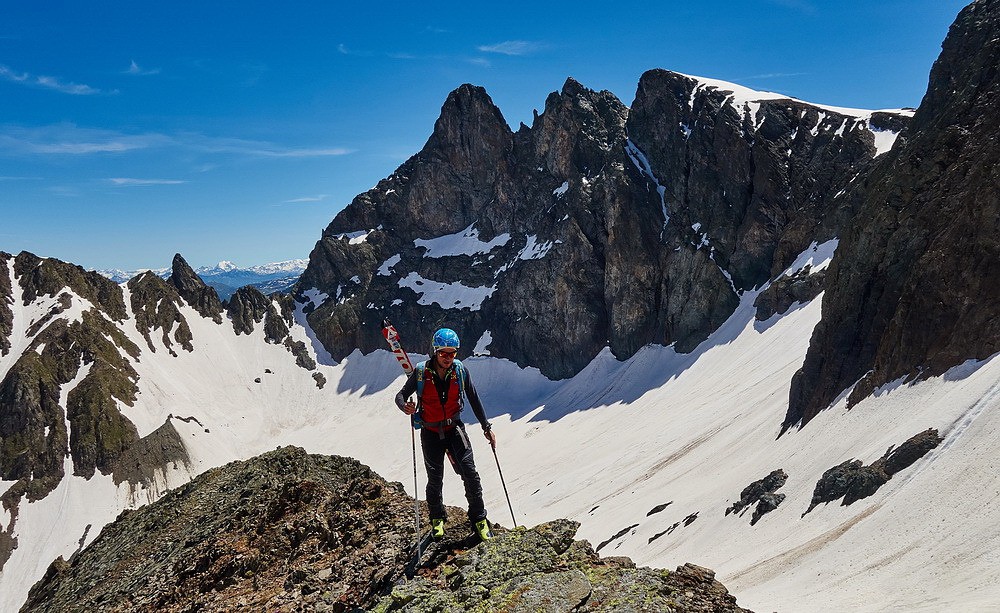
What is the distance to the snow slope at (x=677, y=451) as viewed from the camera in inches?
933

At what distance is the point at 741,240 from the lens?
113312mm

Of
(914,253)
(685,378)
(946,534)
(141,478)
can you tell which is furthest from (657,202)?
(141,478)

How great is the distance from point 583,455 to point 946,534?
230 ft

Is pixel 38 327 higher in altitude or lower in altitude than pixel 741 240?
higher

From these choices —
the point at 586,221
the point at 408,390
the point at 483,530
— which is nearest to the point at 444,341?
the point at 408,390

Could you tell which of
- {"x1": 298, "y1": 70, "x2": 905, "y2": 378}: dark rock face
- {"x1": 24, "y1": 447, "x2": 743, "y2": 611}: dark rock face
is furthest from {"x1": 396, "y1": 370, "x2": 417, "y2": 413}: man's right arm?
{"x1": 298, "y1": 70, "x2": 905, "y2": 378}: dark rock face

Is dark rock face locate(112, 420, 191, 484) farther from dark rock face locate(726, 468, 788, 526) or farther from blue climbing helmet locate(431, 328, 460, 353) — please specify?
blue climbing helmet locate(431, 328, 460, 353)

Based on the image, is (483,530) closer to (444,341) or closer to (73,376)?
(444,341)

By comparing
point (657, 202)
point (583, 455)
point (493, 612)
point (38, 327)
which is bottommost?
point (583, 455)

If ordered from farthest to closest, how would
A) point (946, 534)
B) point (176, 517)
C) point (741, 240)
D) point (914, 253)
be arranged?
1. point (741, 240)
2. point (914, 253)
3. point (946, 534)
4. point (176, 517)

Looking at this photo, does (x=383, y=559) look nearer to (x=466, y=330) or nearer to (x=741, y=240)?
(x=741, y=240)

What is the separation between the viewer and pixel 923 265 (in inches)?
1779

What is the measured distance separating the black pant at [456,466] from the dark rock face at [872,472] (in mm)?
27449

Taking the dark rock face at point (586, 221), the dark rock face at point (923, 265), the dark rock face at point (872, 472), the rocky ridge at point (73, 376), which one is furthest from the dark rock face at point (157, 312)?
the dark rock face at point (872, 472)
